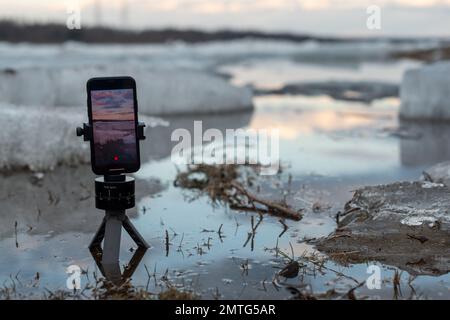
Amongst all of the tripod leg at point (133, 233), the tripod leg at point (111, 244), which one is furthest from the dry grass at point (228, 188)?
the tripod leg at point (111, 244)

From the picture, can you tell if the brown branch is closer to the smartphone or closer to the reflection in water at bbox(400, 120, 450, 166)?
the smartphone

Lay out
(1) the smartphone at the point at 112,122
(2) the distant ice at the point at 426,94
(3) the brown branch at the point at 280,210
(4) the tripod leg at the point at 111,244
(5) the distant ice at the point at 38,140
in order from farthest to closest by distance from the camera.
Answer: (2) the distant ice at the point at 426,94 → (5) the distant ice at the point at 38,140 → (3) the brown branch at the point at 280,210 → (4) the tripod leg at the point at 111,244 → (1) the smartphone at the point at 112,122

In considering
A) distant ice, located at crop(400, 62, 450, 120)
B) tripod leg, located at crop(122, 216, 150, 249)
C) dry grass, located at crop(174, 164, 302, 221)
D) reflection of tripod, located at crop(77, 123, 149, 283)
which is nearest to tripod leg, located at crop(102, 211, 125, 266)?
reflection of tripod, located at crop(77, 123, 149, 283)

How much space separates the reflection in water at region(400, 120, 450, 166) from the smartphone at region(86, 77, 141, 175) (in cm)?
510

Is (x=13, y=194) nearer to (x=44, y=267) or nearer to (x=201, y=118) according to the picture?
(x=44, y=267)

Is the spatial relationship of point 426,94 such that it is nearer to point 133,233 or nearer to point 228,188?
point 228,188

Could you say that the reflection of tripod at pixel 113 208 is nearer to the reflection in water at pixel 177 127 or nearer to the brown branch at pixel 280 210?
the brown branch at pixel 280 210

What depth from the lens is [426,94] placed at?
44.0 ft

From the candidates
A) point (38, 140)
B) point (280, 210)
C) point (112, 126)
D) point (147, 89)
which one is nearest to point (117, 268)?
point (112, 126)

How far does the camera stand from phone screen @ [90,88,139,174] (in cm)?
449

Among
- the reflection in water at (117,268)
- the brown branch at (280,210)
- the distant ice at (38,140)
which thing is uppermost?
the distant ice at (38,140)

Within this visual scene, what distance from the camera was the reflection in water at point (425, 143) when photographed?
912 cm

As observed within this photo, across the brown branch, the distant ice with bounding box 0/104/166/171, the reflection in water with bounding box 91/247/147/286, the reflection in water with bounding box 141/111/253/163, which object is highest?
the distant ice with bounding box 0/104/166/171

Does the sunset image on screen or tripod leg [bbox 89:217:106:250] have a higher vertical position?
the sunset image on screen
